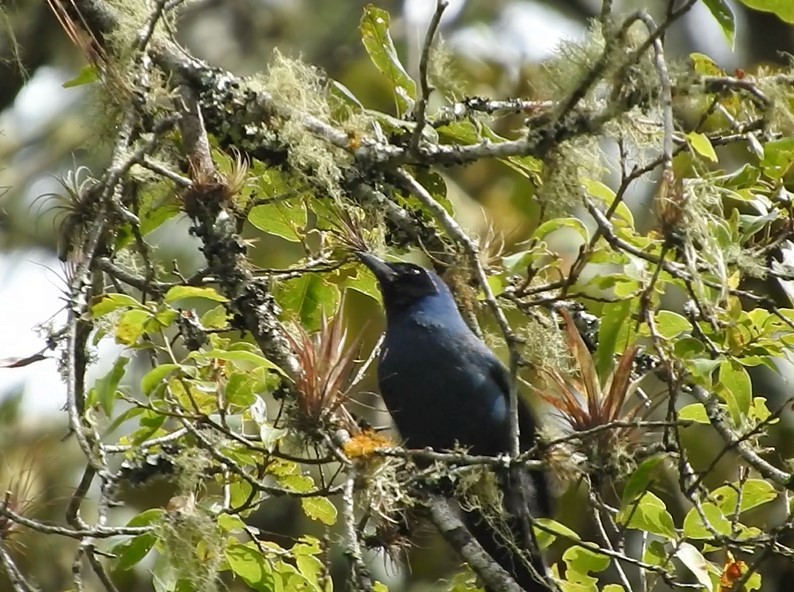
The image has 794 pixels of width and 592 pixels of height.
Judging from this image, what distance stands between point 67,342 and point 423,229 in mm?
1260

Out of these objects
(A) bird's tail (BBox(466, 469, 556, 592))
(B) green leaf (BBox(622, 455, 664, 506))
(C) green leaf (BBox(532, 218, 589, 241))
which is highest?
(C) green leaf (BBox(532, 218, 589, 241))

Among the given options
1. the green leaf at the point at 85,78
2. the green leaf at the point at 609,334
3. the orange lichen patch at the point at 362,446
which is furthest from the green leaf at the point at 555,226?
the green leaf at the point at 85,78

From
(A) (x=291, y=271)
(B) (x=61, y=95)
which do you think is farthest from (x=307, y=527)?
(A) (x=291, y=271)

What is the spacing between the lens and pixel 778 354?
9.96ft

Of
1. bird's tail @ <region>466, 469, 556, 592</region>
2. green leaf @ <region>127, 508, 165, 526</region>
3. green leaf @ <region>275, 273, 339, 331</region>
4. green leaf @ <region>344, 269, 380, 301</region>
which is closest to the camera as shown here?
green leaf @ <region>127, 508, 165, 526</region>

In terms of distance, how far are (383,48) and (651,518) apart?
1497mm

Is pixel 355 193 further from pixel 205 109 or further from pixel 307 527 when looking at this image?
pixel 307 527

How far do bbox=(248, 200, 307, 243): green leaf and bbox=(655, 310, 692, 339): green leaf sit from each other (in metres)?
1.10

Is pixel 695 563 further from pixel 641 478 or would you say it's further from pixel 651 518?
pixel 641 478

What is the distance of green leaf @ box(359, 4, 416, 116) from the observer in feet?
11.7

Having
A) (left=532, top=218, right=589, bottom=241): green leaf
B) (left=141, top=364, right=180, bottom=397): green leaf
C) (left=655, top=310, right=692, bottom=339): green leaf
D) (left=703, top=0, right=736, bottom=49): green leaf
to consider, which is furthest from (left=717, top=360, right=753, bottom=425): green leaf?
(left=141, top=364, right=180, bottom=397): green leaf

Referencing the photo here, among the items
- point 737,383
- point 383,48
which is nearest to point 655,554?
point 737,383

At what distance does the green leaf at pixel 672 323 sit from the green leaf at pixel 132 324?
1.23 m

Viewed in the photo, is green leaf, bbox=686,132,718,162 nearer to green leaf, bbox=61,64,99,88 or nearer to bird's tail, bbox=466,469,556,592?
bird's tail, bbox=466,469,556,592
